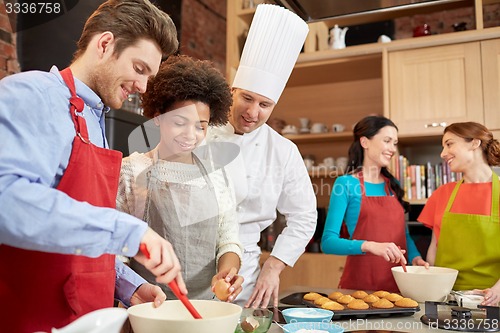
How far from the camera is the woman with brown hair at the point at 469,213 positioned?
1843 millimetres

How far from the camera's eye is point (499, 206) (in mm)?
1929

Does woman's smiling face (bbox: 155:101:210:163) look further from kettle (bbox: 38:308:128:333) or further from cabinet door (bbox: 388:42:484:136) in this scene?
cabinet door (bbox: 388:42:484:136)

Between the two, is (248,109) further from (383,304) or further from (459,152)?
(459,152)

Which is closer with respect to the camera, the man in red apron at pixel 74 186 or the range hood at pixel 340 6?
the man in red apron at pixel 74 186

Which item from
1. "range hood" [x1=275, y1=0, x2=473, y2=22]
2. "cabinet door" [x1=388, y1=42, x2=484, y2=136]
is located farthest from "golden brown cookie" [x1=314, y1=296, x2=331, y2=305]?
"cabinet door" [x1=388, y1=42, x2=484, y2=136]

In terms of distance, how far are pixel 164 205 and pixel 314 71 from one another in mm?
2283

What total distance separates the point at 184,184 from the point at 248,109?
43 cm

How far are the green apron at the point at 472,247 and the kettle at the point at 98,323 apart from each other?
1.55m

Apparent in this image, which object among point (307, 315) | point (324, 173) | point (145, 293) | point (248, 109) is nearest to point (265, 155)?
point (248, 109)

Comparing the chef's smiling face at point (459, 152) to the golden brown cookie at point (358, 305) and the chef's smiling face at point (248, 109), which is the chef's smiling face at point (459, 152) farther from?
the golden brown cookie at point (358, 305)

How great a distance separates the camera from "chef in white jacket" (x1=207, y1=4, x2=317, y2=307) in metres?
1.78

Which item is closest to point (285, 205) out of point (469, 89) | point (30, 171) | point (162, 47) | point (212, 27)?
point (162, 47)

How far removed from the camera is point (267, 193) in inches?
74.3

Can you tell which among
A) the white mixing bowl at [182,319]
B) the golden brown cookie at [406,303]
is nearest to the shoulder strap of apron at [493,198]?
the golden brown cookie at [406,303]
